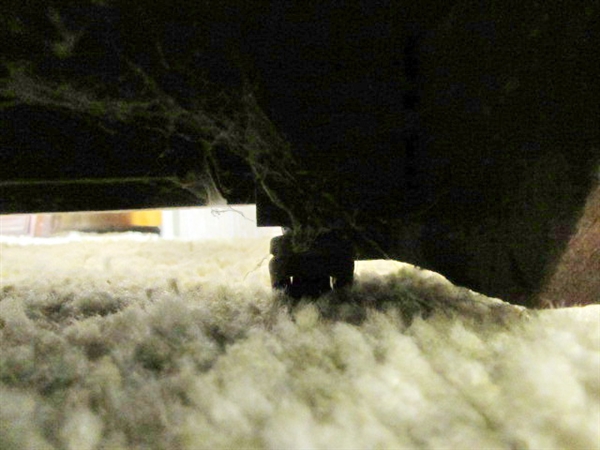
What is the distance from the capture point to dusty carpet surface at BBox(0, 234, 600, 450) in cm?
32

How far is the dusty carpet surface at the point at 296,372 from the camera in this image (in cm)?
32

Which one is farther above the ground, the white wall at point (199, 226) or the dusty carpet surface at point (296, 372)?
the white wall at point (199, 226)

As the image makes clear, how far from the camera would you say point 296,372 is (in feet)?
1.24

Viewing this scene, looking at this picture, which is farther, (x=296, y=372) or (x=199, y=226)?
(x=199, y=226)

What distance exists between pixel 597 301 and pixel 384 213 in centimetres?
20

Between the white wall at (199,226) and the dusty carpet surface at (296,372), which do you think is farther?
the white wall at (199,226)

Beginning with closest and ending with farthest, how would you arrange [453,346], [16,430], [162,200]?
[16,430] < [453,346] < [162,200]

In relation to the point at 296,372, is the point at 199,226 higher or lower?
higher

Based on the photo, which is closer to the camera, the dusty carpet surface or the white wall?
the dusty carpet surface

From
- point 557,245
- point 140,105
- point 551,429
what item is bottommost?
point 551,429

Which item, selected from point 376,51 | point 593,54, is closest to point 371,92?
point 376,51

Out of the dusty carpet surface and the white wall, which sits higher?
the white wall

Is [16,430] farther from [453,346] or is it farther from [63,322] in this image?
[453,346]

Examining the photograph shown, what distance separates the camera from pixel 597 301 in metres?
0.43
